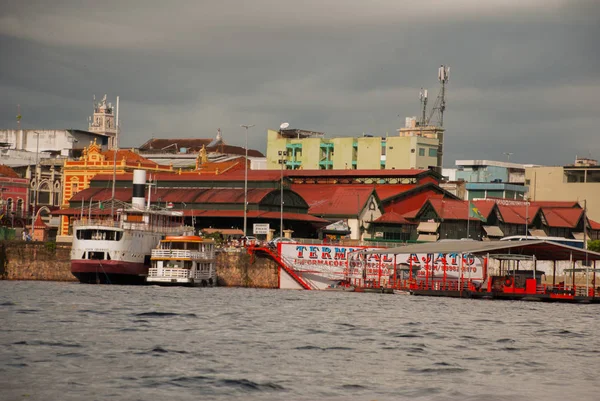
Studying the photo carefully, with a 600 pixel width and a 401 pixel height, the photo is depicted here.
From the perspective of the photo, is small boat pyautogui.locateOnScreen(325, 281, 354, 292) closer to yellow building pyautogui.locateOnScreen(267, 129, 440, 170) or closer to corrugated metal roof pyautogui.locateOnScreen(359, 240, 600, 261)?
corrugated metal roof pyautogui.locateOnScreen(359, 240, 600, 261)

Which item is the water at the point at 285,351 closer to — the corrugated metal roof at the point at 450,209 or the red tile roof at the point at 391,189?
the corrugated metal roof at the point at 450,209

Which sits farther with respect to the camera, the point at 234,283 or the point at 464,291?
the point at 234,283

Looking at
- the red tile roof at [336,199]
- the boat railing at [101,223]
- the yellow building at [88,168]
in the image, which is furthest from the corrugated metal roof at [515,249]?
the yellow building at [88,168]

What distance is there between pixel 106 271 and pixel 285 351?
5281 centimetres

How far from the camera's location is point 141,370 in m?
37.7

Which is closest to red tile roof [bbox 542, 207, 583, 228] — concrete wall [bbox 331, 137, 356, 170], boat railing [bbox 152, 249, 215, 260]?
concrete wall [bbox 331, 137, 356, 170]

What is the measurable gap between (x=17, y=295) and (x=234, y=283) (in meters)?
31.0

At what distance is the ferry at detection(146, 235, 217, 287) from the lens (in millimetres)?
95188

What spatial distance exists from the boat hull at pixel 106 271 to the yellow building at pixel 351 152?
262 ft

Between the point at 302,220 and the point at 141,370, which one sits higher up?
the point at 302,220

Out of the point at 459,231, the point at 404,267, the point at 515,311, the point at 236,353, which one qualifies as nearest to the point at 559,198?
the point at 459,231

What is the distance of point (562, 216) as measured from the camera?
148 m

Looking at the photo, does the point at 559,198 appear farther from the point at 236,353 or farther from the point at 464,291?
the point at 236,353

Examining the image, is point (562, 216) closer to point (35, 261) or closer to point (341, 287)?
point (341, 287)
